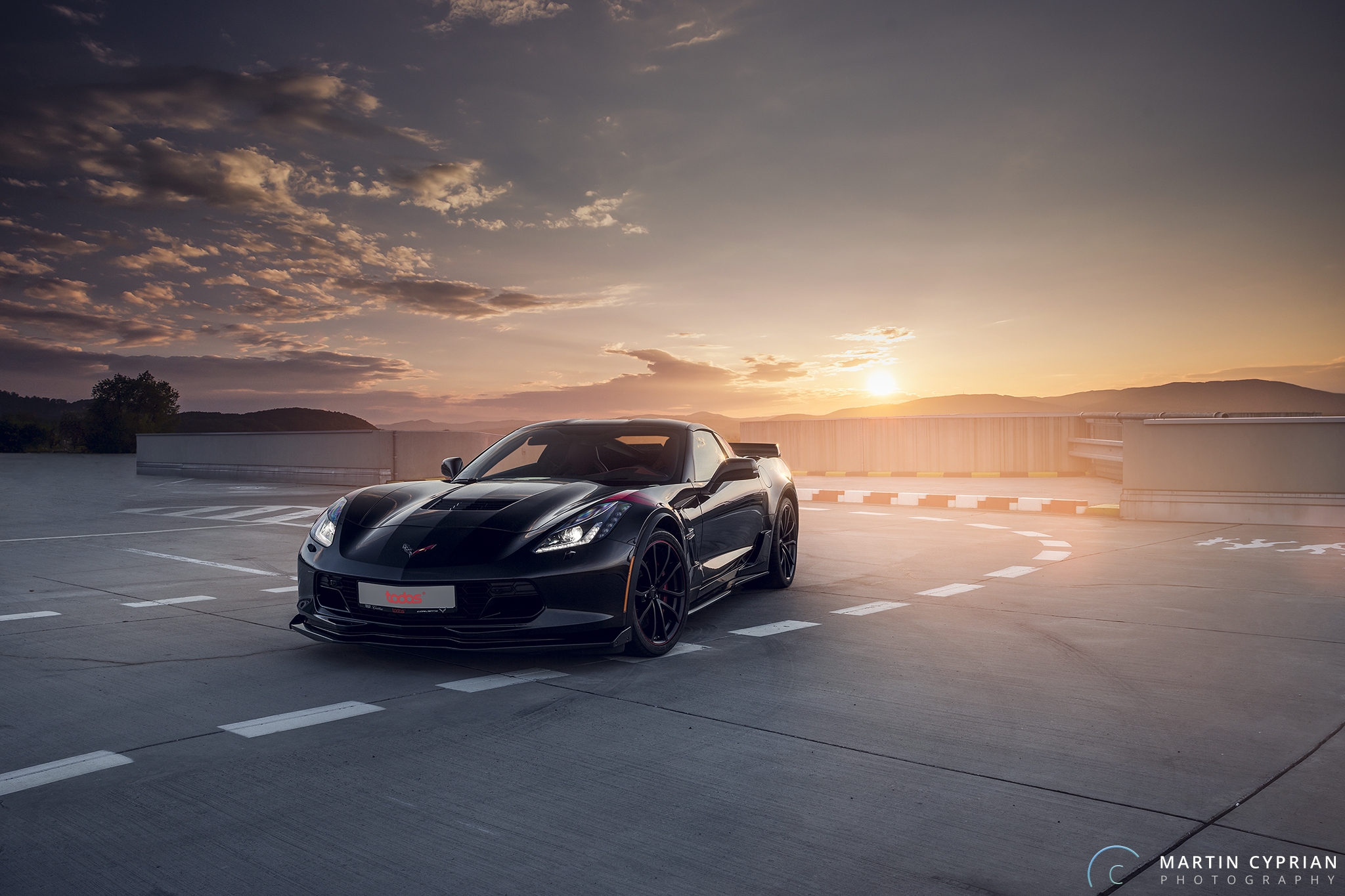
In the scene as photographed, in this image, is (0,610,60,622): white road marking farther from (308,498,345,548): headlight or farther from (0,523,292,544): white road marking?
A: (0,523,292,544): white road marking

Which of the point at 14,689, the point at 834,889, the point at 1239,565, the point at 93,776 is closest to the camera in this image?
the point at 834,889

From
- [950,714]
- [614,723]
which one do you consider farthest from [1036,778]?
[614,723]

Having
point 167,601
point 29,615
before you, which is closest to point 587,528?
point 167,601

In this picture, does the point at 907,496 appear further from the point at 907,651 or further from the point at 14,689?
the point at 14,689

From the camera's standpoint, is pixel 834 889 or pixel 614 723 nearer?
pixel 834 889

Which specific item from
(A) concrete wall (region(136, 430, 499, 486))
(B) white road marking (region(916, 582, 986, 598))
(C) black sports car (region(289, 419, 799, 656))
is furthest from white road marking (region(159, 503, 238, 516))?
(B) white road marking (region(916, 582, 986, 598))

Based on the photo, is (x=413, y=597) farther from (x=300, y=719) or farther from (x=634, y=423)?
(x=634, y=423)

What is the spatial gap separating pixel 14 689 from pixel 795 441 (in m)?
22.5

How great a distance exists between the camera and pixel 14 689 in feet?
13.7

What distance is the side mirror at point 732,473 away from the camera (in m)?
5.94

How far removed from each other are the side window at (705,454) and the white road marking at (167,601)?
12.0 feet

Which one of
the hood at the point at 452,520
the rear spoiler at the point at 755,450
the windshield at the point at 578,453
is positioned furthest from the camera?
the rear spoiler at the point at 755,450

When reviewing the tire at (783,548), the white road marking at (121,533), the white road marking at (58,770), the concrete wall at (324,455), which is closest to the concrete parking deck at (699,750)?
the white road marking at (58,770)

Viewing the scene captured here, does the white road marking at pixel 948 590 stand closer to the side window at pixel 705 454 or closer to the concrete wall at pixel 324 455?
the side window at pixel 705 454
